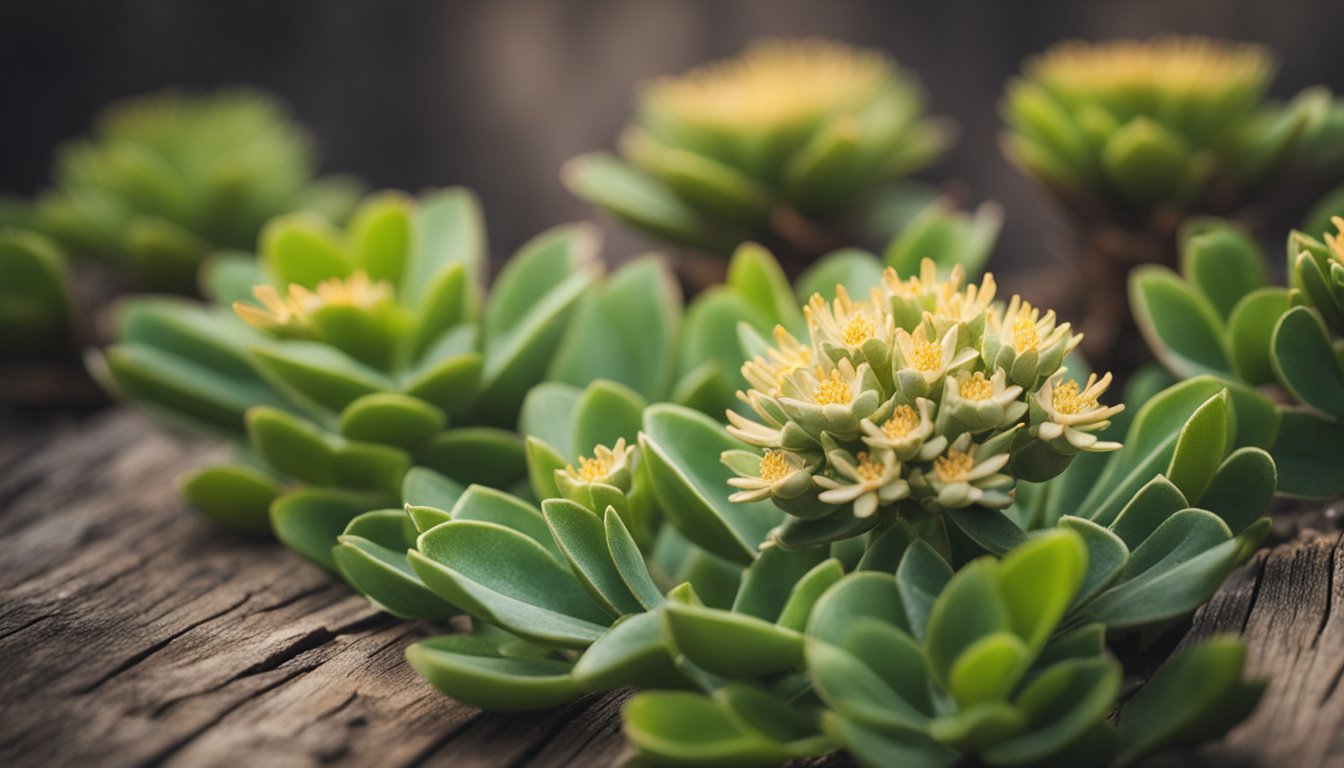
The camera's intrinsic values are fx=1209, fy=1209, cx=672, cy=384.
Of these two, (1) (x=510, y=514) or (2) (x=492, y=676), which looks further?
(1) (x=510, y=514)

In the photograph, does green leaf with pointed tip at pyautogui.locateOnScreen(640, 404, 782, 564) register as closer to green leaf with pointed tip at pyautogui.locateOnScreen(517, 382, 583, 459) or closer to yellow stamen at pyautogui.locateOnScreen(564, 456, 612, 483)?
yellow stamen at pyautogui.locateOnScreen(564, 456, 612, 483)

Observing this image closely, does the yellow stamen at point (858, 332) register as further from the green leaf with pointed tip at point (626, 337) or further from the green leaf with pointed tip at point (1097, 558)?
the green leaf with pointed tip at point (626, 337)

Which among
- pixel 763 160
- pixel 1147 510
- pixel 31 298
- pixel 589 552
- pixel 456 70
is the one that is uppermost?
pixel 456 70

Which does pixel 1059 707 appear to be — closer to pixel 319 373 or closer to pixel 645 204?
pixel 319 373

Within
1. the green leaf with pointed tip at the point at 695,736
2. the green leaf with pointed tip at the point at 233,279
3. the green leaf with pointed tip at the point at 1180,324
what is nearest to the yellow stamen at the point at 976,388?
the green leaf with pointed tip at the point at 695,736

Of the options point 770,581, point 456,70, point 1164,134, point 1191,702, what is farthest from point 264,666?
point 456,70
